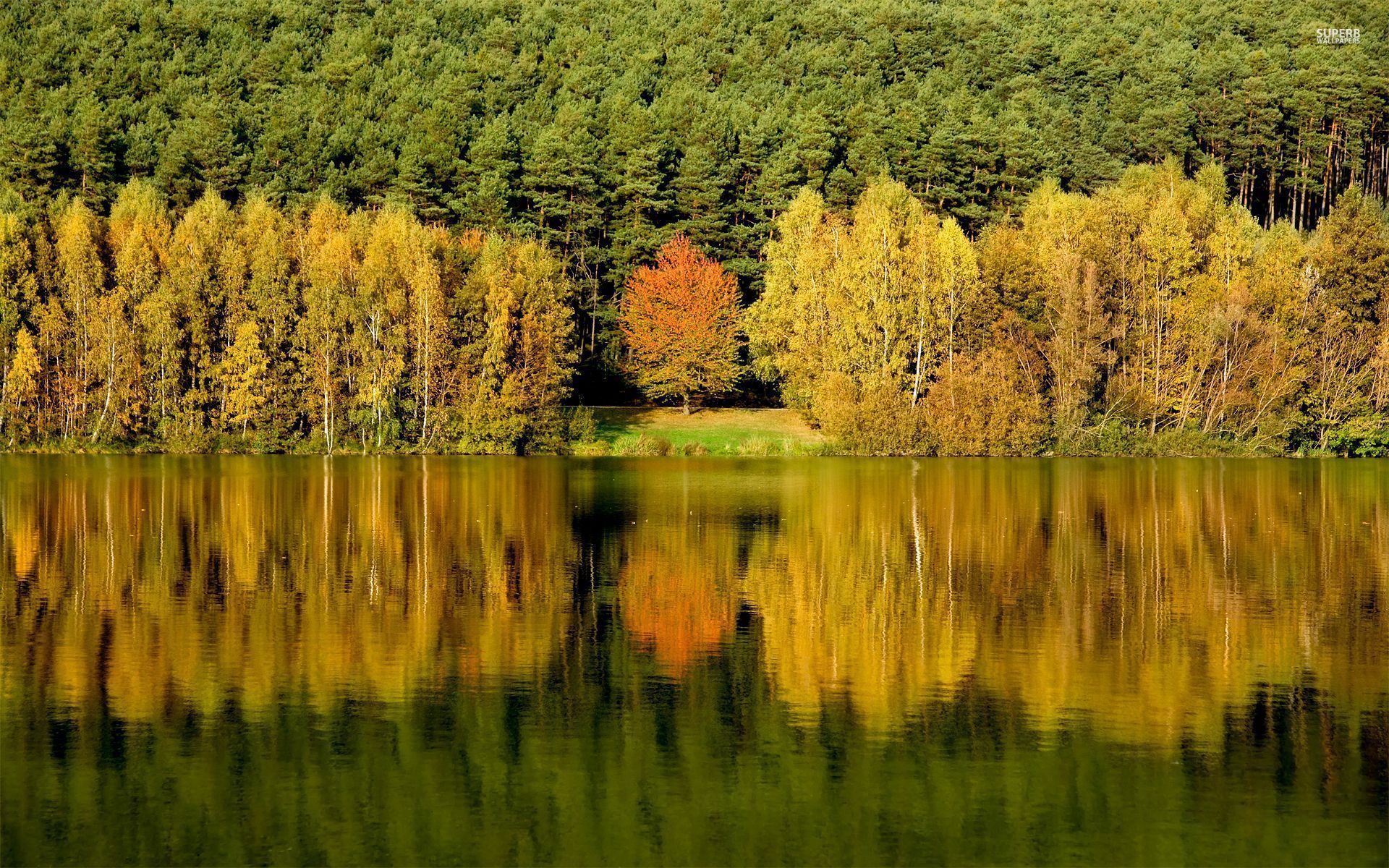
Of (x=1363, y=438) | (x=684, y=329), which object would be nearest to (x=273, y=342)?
(x=684, y=329)

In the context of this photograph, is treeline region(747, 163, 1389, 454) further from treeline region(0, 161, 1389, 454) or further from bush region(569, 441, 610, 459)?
bush region(569, 441, 610, 459)

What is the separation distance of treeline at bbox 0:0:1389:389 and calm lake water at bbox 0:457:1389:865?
6203 cm

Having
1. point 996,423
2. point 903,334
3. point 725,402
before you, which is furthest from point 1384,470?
point 725,402

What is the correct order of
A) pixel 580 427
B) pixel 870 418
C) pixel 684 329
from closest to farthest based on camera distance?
pixel 870 418 → pixel 580 427 → pixel 684 329

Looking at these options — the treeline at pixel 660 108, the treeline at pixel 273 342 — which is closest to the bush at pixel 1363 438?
the treeline at pixel 660 108

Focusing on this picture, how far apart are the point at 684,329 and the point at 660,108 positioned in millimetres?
28470

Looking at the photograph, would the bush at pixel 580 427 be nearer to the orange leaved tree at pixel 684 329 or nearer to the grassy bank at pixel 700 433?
the grassy bank at pixel 700 433

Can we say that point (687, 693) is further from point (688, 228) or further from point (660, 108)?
point (660, 108)

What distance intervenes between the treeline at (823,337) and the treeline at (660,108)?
15.6 m

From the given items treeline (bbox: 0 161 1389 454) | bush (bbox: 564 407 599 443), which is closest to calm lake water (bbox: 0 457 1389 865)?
treeline (bbox: 0 161 1389 454)

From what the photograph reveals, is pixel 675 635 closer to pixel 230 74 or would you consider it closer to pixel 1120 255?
pixel 1120 255

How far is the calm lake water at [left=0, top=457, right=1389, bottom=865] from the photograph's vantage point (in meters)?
13.1

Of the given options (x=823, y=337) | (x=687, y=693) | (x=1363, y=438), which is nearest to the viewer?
(x=687, y=693)

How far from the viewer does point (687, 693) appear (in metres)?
18.0
